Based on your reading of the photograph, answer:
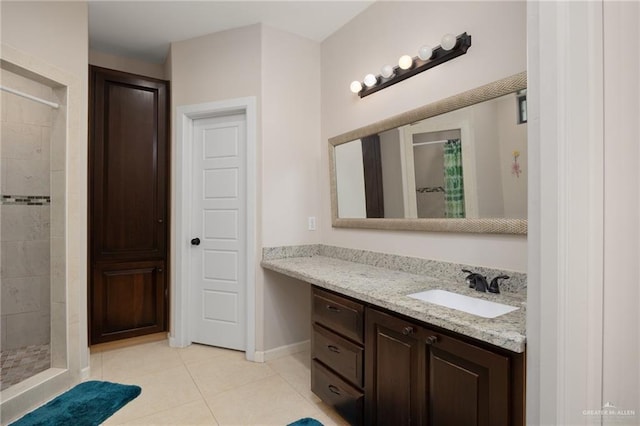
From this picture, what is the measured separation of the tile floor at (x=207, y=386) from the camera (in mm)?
1990

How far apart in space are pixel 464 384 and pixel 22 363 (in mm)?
3003

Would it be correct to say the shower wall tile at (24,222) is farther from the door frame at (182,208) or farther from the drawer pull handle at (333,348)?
the drawer pull handle at (333,348)

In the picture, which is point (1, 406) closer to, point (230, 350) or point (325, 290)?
point (230, 350)

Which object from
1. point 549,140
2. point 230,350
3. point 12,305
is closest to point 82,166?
point 12,305

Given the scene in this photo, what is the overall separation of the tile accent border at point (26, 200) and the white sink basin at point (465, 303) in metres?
3.07

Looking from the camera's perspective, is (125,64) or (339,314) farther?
(125,64)

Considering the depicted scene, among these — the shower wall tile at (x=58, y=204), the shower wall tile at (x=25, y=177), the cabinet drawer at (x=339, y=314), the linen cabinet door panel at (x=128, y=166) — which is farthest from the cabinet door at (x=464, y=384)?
the shower wall tile at (x=25, y=177)

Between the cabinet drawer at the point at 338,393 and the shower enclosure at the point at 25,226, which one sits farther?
the shower enclosure at the point at 25,226

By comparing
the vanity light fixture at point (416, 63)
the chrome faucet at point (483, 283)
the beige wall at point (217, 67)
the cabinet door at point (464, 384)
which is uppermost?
the beige wall at point (217, 67)

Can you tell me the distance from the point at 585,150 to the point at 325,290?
4.72ft

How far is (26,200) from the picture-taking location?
9.18 ft

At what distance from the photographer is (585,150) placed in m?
0.94

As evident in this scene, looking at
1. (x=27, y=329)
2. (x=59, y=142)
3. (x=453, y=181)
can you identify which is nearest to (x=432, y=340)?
(x=453, y=181)

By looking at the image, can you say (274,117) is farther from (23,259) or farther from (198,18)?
(23,259)
